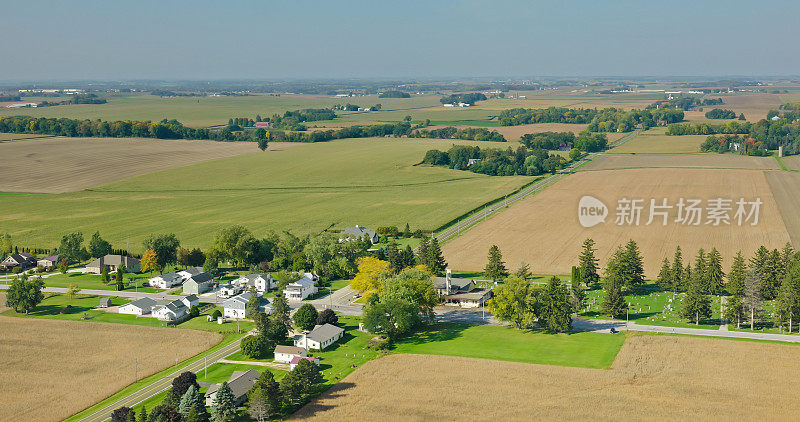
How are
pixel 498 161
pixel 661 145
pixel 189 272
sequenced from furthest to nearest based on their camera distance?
pixel 661 145, pixel 498 161, pixel 189 272

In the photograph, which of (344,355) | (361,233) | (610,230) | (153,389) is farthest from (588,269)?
(153,389)

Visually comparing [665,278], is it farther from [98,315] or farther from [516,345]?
[98,315]

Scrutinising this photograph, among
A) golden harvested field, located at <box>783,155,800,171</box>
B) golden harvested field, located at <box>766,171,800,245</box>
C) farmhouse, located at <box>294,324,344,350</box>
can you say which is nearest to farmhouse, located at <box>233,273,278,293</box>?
farmhouse, located at <box>294,324,344,350</box>

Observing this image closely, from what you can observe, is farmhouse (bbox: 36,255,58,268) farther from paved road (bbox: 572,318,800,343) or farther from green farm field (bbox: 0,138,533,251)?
paved road (bbox: 572,318,800,343)

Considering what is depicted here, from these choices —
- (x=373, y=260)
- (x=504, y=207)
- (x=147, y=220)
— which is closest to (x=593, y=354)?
(x=373, y=260)

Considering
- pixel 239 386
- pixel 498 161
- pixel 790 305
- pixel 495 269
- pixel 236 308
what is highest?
pixel 498 161

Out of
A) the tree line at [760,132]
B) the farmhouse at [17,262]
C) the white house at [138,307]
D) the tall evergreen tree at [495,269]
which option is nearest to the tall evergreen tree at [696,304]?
the tall evergreen tree at [495,269]
